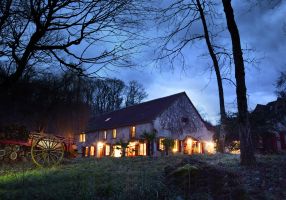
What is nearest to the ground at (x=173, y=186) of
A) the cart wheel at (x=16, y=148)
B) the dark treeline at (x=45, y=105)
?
the dark treeline at (x=45, y=105)

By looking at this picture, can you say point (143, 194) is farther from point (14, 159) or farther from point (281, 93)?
point (281, 93)

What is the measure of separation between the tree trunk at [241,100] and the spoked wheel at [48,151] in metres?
8.04

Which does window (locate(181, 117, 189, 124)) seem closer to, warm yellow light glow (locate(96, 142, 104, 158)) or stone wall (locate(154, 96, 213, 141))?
stone wall (locate(154, 96, 213, 141))

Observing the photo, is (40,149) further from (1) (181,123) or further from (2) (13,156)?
(1) (181,123)

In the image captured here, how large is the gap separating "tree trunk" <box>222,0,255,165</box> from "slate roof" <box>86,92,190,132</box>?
22.1 meters

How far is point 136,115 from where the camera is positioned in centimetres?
3575

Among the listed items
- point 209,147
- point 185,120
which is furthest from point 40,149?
point 209,147

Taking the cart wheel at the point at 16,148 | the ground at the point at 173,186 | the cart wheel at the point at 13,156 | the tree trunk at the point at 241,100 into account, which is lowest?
the ground at the point at 173,186

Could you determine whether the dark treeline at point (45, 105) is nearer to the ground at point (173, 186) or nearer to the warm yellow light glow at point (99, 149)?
the ground at point (173, 186)

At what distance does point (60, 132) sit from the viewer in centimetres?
1639

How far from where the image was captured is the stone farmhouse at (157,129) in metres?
32.7

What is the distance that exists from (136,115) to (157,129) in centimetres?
417

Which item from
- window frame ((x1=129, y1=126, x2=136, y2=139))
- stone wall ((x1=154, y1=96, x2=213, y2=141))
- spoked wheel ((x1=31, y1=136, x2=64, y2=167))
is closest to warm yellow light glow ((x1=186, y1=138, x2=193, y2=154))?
stone wall ((x1=154, y1=96, x2=213, y2=141))

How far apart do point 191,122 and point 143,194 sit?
29487mm
